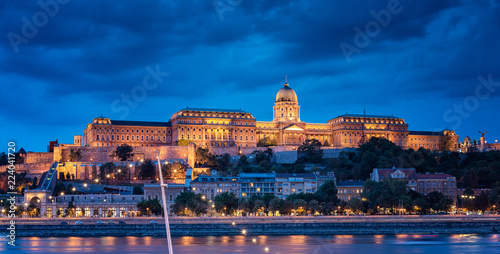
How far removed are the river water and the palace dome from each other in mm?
81036

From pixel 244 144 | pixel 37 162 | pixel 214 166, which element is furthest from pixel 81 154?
pixel 244 144

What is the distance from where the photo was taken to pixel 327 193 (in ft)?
272

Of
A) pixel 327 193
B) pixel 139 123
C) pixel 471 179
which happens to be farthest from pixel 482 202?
pixel 139 123

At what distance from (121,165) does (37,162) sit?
1468 centimetres

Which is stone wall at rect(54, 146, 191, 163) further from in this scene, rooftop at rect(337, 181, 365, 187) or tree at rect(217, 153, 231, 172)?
rooftop at rect(337, 181, 365, 187)

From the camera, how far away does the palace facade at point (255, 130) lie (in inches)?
4985

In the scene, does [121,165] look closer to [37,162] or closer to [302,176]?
[37,162]

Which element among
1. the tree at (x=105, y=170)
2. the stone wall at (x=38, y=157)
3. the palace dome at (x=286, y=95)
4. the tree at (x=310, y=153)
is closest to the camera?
the tree at (x=105, y=170)

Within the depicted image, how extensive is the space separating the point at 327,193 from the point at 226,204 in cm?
1311

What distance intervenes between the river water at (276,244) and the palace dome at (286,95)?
81036 mm

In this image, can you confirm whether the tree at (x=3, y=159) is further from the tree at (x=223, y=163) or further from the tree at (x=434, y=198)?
the tree at (x=434, y=198)

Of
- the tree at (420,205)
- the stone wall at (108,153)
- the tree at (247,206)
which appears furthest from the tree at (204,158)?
the tree at (420,205)

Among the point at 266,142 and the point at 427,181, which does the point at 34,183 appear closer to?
the point at 266,142

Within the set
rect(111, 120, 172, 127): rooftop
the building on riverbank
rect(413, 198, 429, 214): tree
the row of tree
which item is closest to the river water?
rect(413, 198, 429, 214): tree
